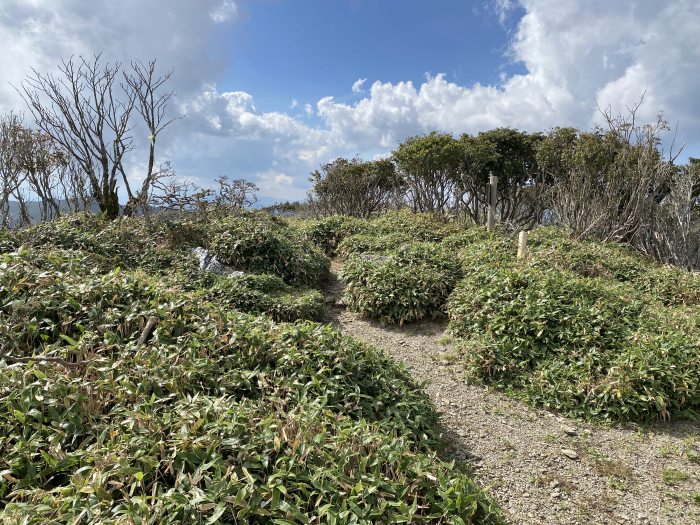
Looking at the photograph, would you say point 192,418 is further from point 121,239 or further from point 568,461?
point 121,239

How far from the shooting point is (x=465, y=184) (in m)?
12.1

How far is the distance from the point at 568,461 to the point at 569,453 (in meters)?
0.09

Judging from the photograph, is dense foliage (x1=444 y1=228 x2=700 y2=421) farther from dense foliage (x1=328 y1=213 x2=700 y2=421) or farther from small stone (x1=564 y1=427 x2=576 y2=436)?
small stone (x1=564 y1=427 x2=576 y2=436)

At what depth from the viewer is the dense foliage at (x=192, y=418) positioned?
5.95 feet

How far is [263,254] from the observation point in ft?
23.7

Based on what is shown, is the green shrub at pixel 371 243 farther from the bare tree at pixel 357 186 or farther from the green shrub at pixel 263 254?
the bare tree at pixel 357 186

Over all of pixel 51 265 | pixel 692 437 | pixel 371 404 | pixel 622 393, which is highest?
pixel 51 265

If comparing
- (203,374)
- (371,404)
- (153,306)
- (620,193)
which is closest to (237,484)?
(203,374)

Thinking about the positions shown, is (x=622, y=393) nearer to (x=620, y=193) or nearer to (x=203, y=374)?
(x=203, y=374)

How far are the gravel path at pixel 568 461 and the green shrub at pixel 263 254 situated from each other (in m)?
3.55

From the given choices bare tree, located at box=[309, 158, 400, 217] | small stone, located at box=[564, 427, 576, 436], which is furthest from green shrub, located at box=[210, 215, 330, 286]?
bare tree, located at box=[309, 158, 400, 217]

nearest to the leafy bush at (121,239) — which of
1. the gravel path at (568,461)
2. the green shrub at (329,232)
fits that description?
the green shrub at (329,232)

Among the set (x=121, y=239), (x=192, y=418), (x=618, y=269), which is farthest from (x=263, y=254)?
(x=618, y=269)

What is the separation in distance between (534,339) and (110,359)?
394 centimetres
